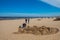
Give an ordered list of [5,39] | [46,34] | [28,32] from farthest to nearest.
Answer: [28,32], [46,34], [5,39]

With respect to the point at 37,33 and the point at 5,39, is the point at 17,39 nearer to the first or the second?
the point at 5,39

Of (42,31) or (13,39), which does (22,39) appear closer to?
(13,39)

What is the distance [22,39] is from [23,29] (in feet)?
3.91

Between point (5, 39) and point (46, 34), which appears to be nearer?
point (5, 39)

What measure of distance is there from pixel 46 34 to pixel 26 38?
0.89 m

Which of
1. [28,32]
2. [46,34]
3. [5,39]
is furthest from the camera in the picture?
[28,32]

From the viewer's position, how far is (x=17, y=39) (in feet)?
14.1

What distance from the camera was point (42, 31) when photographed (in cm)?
507

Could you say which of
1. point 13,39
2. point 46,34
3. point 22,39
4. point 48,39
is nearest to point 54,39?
point 48,39

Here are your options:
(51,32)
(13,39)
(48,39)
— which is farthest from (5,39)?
(51,32)

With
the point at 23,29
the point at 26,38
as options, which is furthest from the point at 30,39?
the point at 23,29

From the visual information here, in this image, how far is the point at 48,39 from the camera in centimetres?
430

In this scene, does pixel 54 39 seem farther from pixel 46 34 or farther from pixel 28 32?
pixel 28 32

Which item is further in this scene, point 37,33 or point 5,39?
point 37,33
